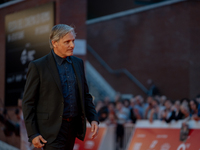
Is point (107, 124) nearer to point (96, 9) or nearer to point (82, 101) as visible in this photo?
point (82, 101)

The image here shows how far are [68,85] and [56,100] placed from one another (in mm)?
230

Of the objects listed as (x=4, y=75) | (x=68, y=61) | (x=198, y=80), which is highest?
(x=68, y=61)

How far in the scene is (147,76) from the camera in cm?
2183

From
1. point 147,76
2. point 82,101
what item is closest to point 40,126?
point 82,101

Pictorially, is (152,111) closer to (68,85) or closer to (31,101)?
(68,85)

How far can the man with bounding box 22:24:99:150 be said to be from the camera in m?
4.00

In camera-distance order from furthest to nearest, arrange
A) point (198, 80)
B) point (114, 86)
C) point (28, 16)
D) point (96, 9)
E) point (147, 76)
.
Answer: point (96, 9) < point (114, 86) < point (147, 76) < point (198, 80) < point (28, 16)

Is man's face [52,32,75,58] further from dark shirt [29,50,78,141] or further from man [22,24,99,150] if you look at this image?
dark shirt [29,50,78,141]

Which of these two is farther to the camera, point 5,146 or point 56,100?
point 5,146

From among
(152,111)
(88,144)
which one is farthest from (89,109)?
(88,144)

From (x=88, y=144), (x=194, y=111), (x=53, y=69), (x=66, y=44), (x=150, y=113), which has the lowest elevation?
(x=88, y=144)

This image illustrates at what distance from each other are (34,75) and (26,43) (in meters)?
6.24

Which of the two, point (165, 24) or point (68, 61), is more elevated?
point (68, 61)

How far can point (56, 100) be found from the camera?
13.3 ft
